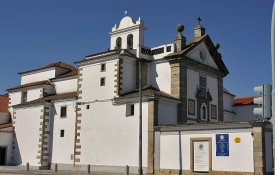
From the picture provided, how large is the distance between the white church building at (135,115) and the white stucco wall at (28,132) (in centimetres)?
11

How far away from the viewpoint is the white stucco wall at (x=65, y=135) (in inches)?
1633

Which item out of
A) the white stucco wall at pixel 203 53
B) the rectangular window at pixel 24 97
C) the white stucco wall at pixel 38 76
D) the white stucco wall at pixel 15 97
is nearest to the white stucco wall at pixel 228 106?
the white stucco wall at pixel 203 53

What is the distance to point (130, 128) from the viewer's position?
35938 millimetres

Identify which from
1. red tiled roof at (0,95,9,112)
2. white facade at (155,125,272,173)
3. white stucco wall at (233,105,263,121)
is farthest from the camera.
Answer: white stucco wall at (233,105,263,121)

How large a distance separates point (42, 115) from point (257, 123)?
80.9 ft

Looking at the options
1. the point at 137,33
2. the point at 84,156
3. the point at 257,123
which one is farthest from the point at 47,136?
the point at 257,123

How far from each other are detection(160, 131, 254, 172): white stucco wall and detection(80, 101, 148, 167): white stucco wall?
6.72 ft

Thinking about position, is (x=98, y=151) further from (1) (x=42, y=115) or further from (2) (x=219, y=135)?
(2) (x=219, y=135)

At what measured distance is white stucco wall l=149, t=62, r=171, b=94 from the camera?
39.2 metres

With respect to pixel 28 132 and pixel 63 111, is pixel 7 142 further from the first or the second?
pixel 63 111

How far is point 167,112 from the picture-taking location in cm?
3634

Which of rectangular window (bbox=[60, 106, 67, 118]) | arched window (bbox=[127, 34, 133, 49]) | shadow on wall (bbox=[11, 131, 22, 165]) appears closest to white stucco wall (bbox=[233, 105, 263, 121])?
arched window (bbox=[127, 34, 133, 49])

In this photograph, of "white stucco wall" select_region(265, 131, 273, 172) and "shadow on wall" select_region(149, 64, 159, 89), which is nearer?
"white stucco wall" select_region(265, 131, 273, 172)

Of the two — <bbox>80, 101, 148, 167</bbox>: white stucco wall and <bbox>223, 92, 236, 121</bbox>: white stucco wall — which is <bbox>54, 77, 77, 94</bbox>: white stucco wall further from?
<bbox>223, 92, 236, 121</bbox>: white stucco wall
